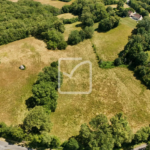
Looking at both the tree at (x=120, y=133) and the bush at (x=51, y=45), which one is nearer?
the tree at (x=120, y=133)

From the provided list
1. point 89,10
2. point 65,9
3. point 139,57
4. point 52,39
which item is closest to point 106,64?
point 139,57

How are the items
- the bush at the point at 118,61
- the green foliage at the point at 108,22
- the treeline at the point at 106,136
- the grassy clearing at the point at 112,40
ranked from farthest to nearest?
1. the green foliage at the point at 108,22
2. the grassy clearing at the point at 112,40
3. the bush at the point at 118,61
4. the treeline at the point at 106,136

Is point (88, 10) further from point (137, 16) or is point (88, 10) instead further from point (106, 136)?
point (106, 136)

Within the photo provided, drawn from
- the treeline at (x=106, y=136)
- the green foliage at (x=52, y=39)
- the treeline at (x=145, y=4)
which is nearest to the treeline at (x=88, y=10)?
the green foliage at (x=52, y=39)

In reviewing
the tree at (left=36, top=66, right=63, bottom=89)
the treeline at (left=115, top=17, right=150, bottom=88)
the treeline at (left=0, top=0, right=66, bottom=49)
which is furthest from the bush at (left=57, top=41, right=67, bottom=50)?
the treeline at (left=115, top=17, right=150, bottom=88)

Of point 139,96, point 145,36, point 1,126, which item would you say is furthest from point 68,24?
point 1,126

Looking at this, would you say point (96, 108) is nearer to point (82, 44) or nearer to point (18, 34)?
point (82, 44)

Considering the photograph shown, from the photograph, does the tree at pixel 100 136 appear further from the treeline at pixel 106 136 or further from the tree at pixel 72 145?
the tree at pixel 72 145
